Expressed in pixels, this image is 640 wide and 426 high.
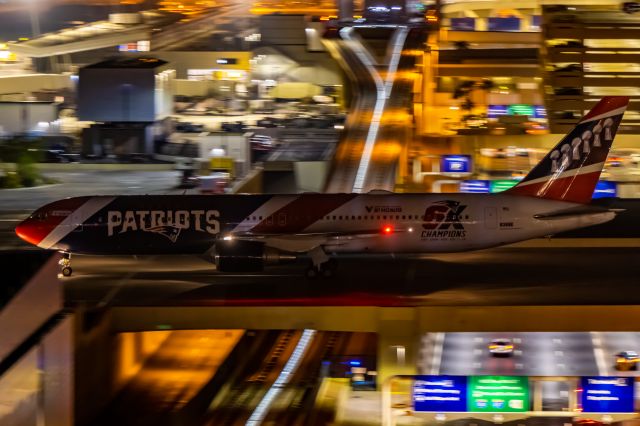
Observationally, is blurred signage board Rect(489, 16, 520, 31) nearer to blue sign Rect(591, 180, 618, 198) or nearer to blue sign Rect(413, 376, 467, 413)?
blue sign Rect(591, 180, 618, 198)

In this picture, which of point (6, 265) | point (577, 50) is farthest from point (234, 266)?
point (577, 50)

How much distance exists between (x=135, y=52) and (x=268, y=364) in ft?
396

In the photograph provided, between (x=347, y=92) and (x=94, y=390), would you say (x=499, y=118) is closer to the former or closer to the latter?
(x=347, y=92)

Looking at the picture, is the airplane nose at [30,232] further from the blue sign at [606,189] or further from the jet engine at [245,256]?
the blue sign at [606,189]

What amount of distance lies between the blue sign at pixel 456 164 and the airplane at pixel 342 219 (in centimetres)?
3249

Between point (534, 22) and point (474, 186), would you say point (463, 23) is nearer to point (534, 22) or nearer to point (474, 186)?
point (534, 22)

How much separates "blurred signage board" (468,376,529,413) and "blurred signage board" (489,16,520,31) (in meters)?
121

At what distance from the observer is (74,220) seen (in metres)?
47.8

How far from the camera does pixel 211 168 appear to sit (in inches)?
3167

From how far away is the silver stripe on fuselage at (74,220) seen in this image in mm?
47812

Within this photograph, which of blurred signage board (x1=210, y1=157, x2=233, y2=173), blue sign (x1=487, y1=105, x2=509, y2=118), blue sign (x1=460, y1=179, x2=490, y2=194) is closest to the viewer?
blue sign (x1=460, y1=179, x2=490, y2=194)

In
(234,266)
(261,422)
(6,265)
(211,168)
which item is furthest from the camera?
(211,168)

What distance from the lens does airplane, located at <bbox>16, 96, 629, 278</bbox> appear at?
4631 cm

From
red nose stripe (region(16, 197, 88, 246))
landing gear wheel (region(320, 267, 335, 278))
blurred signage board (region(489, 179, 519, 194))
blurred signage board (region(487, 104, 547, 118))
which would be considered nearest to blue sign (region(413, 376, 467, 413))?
landing gear wheel (region(320, 267, 335, 278))
